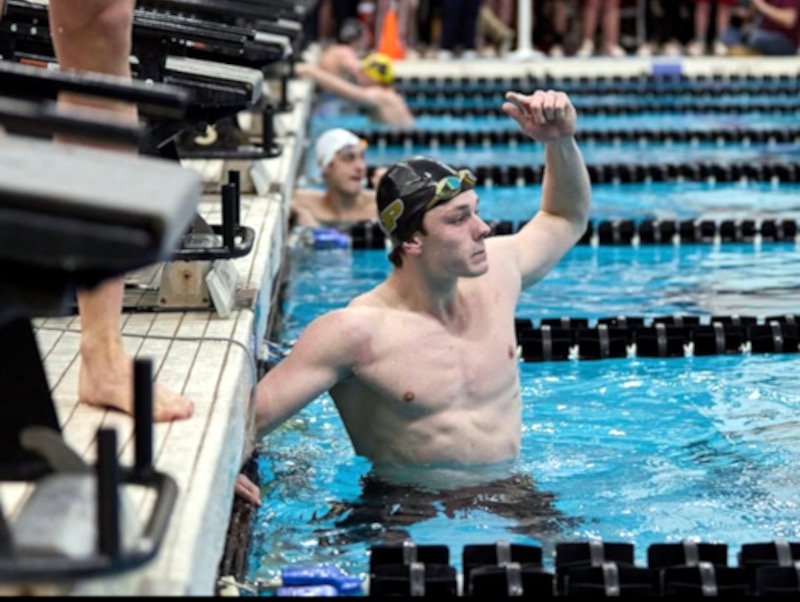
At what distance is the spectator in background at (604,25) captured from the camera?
14.3 meters

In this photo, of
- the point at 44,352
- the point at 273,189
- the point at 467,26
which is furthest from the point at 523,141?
the point at 44,352

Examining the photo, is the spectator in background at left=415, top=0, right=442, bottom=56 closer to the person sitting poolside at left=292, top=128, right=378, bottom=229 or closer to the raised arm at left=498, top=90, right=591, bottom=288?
the person sitting poolside at left=292, top=128, right=378, bottom=229

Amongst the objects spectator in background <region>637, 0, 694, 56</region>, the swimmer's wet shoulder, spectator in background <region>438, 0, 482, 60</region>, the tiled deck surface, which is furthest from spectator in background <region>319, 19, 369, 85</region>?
the swimmer's wet shoulder

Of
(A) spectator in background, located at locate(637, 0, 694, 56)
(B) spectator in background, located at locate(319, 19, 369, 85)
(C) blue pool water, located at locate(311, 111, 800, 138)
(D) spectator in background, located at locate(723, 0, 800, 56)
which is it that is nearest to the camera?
(B) spectator in background, located at locate(319, 19, 369, 85)

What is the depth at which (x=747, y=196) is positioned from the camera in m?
8.77

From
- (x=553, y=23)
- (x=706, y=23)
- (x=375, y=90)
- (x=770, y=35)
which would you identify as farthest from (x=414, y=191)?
(x=553, y=23)

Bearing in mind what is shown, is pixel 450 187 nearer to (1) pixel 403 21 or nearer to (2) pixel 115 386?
(2) pixel 115 386

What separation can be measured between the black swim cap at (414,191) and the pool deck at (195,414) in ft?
1.39

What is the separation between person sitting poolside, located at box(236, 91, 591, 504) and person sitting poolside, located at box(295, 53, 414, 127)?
6.94m

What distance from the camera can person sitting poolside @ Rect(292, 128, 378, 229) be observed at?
25.5 feet

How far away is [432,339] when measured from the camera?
4.06 metres

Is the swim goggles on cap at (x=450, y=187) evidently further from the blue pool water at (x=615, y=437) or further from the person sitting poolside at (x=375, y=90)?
the person sitting poolside at (x=375, y=90)

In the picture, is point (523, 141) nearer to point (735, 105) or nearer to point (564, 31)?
point (735, 105)

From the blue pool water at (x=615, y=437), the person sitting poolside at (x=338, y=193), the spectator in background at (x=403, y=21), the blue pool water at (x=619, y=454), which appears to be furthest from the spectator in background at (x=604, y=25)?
the blue pool water at (x=619, y=454)
